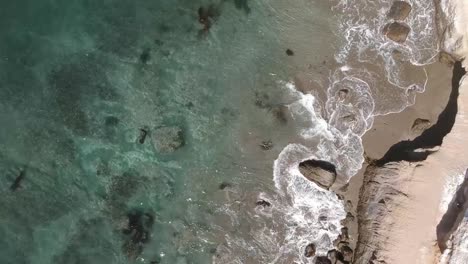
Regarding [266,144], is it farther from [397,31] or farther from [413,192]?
[397,31]

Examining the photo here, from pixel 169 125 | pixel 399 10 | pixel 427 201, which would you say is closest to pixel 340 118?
pixel 427 201

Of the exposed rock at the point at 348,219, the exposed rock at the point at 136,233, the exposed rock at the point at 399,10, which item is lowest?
the exposed rock at the point at 136,233

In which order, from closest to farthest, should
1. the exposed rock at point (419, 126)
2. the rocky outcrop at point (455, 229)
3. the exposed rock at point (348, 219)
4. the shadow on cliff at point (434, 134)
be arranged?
the rocky outcrop at point (455, 229)
the shadow on cliff at point (434, 134)
the exposed rock at point (419, 126)
the exposed rock at point (348, 219)

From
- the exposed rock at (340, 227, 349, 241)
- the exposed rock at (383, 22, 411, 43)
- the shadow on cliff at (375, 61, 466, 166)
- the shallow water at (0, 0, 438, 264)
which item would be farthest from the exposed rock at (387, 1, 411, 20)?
the exposed rock at (340, 227, 349, 241)

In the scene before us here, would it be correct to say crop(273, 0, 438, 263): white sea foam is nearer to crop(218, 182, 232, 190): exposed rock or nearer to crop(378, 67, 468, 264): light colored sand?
crop(218, 182, 232, 190): exposed rock

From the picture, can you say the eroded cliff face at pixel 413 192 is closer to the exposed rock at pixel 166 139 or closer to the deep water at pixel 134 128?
the deep water at pixel 134 128

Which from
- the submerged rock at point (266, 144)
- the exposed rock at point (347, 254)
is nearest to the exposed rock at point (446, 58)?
the submerged rock at point (266, 144)
